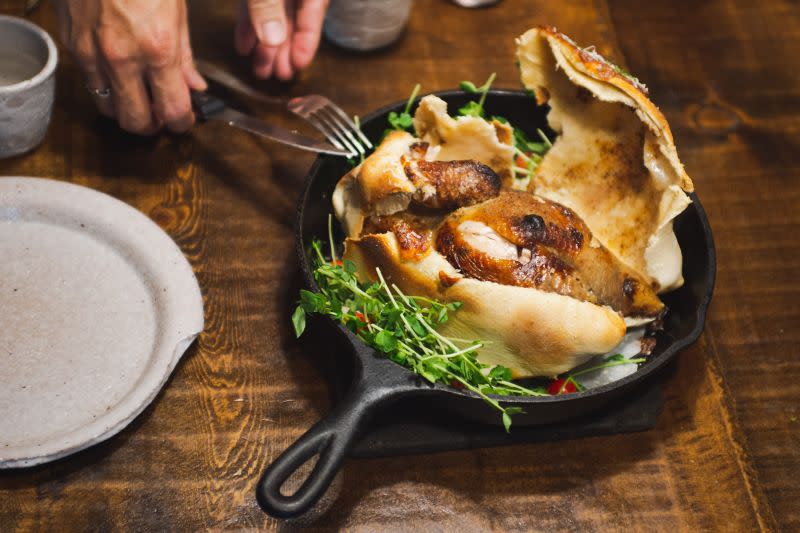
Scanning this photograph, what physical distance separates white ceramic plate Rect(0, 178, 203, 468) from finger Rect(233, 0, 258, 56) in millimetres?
589

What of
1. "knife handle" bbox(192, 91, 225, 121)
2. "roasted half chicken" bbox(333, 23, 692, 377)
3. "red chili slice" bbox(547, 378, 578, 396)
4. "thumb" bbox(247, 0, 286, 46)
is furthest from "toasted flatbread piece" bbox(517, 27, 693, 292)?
"knife handle" bbox(192, 91, 225, 121)

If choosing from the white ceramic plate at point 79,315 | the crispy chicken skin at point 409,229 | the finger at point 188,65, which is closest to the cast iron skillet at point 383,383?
the crispy chicken skin at point 409,229

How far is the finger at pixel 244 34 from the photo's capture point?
2.11m

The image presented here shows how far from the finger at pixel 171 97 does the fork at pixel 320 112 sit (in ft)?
0.56

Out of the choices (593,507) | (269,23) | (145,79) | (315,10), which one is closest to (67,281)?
(145,79)

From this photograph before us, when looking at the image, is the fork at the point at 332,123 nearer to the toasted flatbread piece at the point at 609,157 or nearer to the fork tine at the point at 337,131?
the fork tine at the point at 337,131

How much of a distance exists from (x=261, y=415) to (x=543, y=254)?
0.60m

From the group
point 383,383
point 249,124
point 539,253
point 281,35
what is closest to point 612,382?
point 539,253

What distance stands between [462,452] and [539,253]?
40 cm

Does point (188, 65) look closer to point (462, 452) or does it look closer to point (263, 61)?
point (263, 61)

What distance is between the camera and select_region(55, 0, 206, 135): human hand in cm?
175

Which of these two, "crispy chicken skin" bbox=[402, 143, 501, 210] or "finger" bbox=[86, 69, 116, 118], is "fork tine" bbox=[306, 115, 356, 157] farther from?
"finger" bbox=[86, 69, 116, 118]

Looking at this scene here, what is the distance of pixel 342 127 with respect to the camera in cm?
184

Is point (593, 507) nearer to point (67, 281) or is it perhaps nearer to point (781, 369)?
point (781, 369)
